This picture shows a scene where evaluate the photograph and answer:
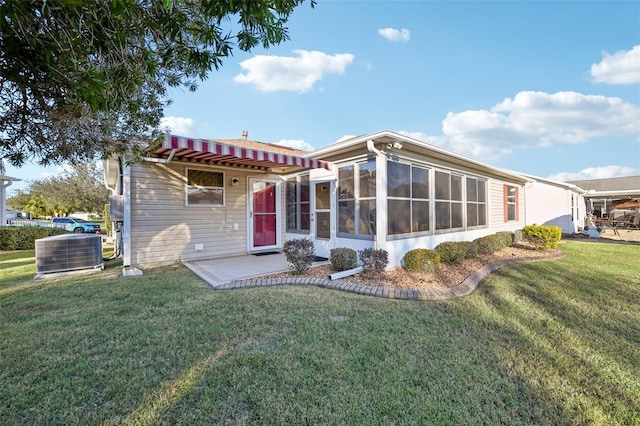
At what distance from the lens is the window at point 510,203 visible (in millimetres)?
12067

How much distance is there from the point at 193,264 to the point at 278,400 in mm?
5452

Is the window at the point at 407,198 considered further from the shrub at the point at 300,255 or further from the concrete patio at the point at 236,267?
the concrete patio at the point at 236,267

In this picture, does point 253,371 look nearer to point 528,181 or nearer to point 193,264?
point 193,264

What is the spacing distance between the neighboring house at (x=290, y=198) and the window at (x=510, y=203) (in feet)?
12.9

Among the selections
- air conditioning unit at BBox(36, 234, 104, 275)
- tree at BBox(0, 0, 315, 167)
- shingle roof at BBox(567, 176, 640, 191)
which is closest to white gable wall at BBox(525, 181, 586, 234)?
shingle roof at BBox(567, 176, 640, 191)

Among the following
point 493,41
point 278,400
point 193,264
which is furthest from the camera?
point 493,41

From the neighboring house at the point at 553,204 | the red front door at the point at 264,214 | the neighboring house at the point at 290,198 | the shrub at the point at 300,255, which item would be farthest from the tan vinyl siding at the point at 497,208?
the shrub at the point at 300,255

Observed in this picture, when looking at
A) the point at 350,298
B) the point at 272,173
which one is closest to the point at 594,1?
the point at 272,173

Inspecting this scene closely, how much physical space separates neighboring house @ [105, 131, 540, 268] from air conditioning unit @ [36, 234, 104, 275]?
731mm

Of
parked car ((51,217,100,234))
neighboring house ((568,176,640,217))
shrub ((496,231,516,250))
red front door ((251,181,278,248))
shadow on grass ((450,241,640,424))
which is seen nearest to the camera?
shadow on grass ((450,241,640,424))

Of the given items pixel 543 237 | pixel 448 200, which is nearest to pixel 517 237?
pixel 543 237

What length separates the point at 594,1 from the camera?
828 cm

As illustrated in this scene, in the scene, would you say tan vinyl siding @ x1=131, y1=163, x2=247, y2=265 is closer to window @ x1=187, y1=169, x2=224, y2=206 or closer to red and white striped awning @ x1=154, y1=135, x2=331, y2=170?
window @ x1=187, y1=169, x2=224, y2=206

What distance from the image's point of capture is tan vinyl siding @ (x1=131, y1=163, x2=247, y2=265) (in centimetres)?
648
